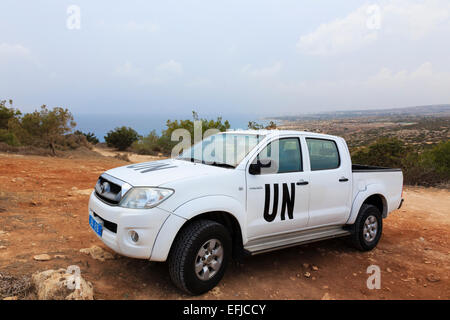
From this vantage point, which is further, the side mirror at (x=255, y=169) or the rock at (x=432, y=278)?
the rock at (x=432, y=278)

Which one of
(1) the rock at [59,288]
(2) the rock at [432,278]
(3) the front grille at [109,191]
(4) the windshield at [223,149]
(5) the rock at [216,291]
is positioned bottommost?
(2) the rock at [432,278]

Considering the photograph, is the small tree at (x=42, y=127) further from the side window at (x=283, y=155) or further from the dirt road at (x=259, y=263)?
the side window at (x=283, y=155)

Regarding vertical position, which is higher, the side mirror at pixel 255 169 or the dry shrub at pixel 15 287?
the side mirror at pixel 255 169

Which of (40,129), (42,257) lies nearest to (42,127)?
(40,129)

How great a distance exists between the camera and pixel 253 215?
3881 mm

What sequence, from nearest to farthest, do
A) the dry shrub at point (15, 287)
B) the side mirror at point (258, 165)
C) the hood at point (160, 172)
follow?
1. the dry shrub at point (15, 287)
2. the hood at point (160, 172)
3. the side mirror at point (258, 165)

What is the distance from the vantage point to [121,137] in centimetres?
3011

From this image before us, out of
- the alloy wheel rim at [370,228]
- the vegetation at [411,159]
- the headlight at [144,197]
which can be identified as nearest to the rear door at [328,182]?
the alloy wheel rim at [370,228]

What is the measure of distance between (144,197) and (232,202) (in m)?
0.96

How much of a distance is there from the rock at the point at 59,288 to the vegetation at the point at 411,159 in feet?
42.5

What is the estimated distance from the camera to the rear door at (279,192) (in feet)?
12.8

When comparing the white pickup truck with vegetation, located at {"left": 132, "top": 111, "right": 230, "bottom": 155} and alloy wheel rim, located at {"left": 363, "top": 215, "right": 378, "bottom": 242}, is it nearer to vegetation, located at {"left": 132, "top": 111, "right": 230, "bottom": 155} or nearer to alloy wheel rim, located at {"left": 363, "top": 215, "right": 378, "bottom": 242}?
alloy wheel rim, located at {"left": 363, "top": 215, "right": 378, "bottom": 242}
